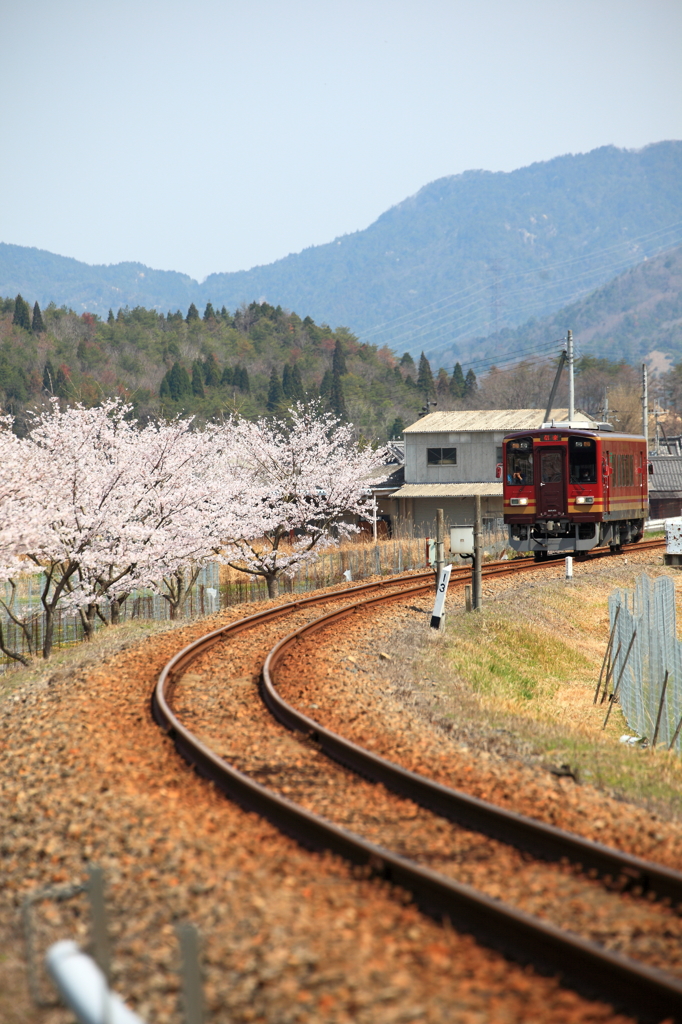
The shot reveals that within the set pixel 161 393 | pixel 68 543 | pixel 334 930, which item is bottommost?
pixel 334 930

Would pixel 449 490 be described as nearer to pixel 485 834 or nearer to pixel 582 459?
pixel 582 459

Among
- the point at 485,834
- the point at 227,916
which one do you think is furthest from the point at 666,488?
the point at 227,916

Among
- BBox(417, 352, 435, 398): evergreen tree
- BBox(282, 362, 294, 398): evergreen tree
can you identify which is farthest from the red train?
BBox(417, 352, 435, 398): evergreen tree

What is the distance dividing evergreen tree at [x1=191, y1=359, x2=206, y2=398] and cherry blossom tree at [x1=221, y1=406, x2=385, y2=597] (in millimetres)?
67712

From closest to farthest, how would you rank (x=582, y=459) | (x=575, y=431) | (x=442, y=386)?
1. (x=582, y=459)
2. (x=575, y=431)
3. (x=442, y=386)

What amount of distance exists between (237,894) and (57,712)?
5.64m

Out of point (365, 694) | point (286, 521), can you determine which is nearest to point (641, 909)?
point (365, 694)

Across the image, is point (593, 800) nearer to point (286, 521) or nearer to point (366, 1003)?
point (366, 1003)

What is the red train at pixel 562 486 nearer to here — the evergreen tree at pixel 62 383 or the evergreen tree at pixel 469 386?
the evergreen tree at pixel 62 383

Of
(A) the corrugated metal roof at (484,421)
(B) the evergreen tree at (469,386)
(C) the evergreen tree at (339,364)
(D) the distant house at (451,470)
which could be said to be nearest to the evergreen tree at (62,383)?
(C) the evergreen tree at (339,364)

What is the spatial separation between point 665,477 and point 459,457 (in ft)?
63.0

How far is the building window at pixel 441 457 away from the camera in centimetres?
4816

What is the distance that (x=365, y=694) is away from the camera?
35.7ft

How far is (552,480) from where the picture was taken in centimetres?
2433
